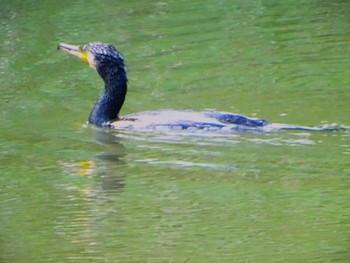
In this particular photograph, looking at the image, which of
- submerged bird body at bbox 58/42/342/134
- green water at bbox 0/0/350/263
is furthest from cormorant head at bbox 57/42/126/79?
green water at bbox 0/0/350/263

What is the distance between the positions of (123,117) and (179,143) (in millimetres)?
1285

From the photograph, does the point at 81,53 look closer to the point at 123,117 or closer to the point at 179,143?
the point at 123,117

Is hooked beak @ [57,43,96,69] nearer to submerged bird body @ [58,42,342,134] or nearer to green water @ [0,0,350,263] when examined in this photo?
submerged bird body @ [58,42,342,134]

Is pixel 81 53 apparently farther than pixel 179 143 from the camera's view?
Yes

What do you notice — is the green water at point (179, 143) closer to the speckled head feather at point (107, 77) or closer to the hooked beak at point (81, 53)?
the speckled head feather at point (107, 77)

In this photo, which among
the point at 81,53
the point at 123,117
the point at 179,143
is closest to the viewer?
the point at 179,143

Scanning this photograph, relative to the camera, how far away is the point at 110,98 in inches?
482

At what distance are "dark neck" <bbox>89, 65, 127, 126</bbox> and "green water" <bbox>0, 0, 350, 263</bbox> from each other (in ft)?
0.65

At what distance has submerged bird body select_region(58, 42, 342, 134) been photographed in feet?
37.2

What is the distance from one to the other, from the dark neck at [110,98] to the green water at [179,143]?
199 millimetres

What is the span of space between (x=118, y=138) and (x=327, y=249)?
4420 mm

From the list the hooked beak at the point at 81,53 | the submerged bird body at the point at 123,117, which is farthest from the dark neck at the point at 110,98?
the hooked beak at the point at 81,53

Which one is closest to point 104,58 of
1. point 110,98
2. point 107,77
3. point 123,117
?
point 107,77

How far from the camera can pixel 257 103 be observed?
1255cm
